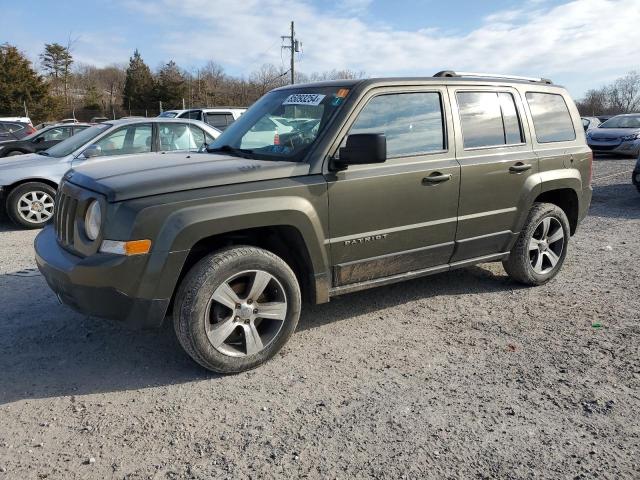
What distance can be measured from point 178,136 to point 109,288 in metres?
5.50

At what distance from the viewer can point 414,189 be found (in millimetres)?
3891

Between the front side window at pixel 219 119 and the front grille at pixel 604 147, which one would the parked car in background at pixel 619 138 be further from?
the front side window at pixel 219 119

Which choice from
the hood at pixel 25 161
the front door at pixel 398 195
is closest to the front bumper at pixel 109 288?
the front door at pixel 398 195

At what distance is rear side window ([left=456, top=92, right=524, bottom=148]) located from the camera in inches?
168

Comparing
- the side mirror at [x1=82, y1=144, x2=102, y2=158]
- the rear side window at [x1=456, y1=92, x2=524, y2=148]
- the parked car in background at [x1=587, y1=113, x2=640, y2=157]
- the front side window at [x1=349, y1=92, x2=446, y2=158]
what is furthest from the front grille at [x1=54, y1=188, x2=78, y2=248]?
the parked car in background at [x1=587, y1=113, x2=640, y2=157]

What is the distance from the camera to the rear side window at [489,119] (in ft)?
14.0

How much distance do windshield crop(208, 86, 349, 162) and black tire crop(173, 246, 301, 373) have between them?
31.5 inches

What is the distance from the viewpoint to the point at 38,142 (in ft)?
39.5

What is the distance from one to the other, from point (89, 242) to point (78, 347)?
3.38 feet

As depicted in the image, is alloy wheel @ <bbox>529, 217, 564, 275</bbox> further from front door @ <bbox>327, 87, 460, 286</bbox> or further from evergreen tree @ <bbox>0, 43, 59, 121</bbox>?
evergreen tree @ <bbox>0, 43, 59, 121</bbox>

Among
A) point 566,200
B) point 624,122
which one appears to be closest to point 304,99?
point 566,200

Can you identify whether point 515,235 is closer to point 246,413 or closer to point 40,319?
point 246,413

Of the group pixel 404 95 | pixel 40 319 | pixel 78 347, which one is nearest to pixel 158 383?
pixel 78 347

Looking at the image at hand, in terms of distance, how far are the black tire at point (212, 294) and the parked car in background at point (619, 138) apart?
16.8 m
